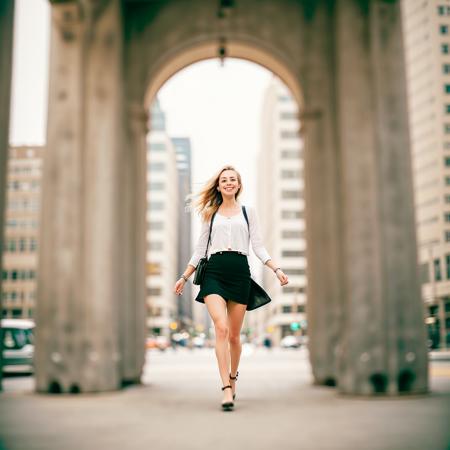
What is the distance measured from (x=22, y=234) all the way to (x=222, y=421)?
7895cm

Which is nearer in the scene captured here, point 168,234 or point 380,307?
point 380,307

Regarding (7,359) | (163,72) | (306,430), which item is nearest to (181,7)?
(163,72)

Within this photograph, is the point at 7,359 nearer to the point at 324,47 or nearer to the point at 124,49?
the point at 124,49

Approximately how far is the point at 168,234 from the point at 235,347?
111480 mm

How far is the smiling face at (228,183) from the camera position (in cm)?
597

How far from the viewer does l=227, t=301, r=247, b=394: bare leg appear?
19.6ft

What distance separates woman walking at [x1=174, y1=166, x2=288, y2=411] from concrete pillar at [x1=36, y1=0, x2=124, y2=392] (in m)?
2.51

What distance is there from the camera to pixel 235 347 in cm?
621

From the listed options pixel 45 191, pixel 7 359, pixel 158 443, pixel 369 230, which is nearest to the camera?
pixel 158 443

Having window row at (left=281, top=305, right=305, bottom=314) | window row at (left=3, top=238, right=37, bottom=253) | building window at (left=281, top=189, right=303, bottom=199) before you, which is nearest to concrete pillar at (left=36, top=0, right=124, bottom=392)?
window row at (left=3, top=238, right=37, bottom=253)

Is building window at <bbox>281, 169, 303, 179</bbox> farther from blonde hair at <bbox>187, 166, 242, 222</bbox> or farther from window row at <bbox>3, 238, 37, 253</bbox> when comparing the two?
blonde hair at <bbox>187, 166, 242, 222</bbox>

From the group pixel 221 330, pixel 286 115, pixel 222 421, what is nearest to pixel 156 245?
pixel 286 115

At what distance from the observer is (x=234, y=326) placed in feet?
19.7

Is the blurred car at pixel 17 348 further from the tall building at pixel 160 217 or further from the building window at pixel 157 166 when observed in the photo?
the building window at pixel 157 166
